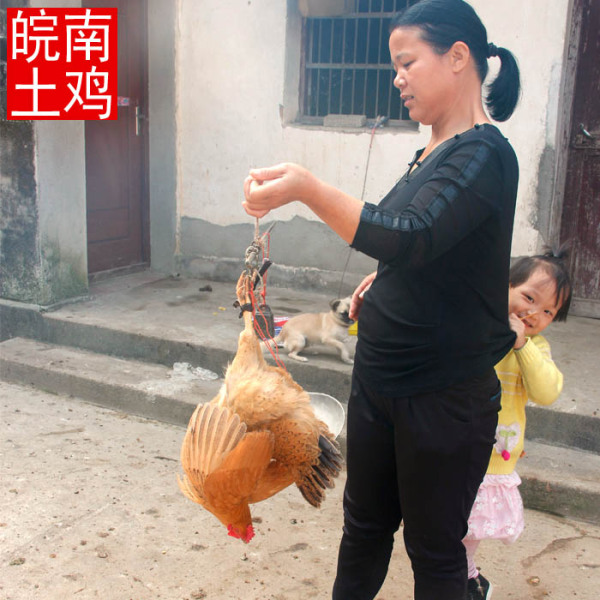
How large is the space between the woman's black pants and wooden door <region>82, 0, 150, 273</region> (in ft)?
16.8

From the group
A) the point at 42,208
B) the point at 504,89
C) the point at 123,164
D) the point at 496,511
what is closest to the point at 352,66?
the point at 123,164

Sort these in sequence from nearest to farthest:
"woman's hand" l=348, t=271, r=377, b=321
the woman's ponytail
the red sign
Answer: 1. the woman's ponytail
2. "woman's hand" l=348, t=271, r=377, b=321
3. the red sign

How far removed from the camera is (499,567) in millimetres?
3023

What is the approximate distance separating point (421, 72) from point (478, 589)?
192 centimetres

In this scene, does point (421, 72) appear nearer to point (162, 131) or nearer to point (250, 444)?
point (250, 444)

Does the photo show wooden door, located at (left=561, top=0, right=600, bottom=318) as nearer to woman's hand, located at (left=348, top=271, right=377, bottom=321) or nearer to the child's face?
the child's face

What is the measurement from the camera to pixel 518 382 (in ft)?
8.16

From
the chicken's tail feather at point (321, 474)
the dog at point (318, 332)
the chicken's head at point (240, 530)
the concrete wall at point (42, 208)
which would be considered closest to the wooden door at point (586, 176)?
the dog at point (318, 332)

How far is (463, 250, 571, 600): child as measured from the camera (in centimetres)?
235

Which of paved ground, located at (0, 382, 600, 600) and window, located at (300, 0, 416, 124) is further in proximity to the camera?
window, located at (300, 0, 416, 124)

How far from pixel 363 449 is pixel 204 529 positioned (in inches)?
58.8

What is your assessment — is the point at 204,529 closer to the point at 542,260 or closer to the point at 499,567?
the point at 499,567

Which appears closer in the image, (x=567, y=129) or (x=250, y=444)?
(x=250, y=444)

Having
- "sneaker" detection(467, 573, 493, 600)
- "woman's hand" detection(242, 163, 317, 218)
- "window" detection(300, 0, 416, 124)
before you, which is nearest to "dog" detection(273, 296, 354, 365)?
"sneaker" detection(467, 573, 493, 600)
